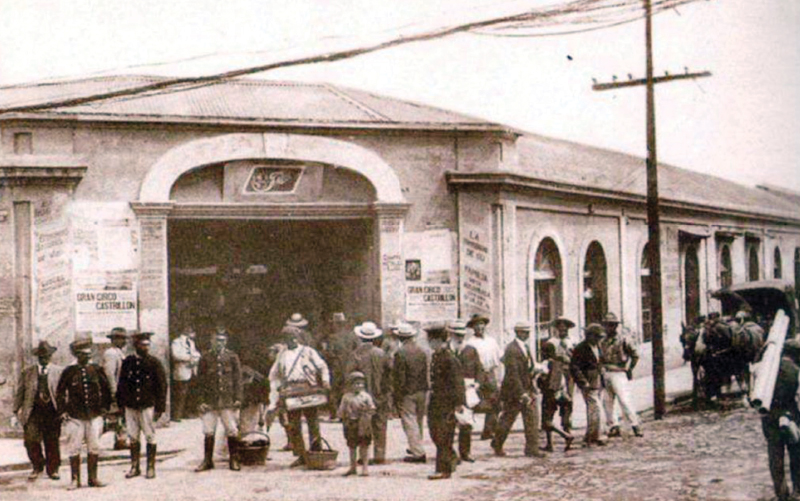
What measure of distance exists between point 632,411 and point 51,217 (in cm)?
856

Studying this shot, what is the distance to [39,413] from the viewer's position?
392 inches

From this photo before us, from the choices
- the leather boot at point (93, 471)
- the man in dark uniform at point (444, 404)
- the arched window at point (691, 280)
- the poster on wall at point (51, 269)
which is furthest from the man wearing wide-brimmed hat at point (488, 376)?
the arched window at point (691, 280)

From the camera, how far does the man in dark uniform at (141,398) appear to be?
10.0 m

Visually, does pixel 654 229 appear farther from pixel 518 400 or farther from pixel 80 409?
pixel 80 409

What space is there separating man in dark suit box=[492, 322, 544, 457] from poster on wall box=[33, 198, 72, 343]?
6.44 meters

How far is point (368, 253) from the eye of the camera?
1522 cm

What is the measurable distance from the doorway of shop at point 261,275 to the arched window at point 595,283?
577cm

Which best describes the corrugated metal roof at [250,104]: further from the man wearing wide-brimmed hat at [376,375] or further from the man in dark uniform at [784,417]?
the man in dark uniform at [784,417]

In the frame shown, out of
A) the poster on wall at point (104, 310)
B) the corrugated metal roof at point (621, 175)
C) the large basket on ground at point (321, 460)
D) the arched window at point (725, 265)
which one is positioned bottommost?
the large basket on ground at point (321, 460)

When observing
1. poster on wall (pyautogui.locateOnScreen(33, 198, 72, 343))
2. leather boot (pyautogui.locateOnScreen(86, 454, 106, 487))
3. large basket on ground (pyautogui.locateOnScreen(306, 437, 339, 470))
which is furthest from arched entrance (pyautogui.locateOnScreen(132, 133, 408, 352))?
large basket on ground (pyautogui.locateOnScreen(306, 437, 339, 470))

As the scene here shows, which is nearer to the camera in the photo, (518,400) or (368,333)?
(518,400)

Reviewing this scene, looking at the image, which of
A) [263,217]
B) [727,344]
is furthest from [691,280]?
[263,217]

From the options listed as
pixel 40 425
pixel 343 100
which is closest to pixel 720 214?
pixel 343 100

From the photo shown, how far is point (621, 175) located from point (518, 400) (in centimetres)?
1334
